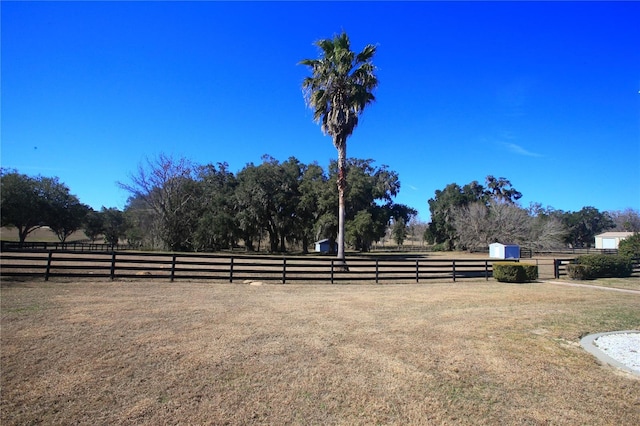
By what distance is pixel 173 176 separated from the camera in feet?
136

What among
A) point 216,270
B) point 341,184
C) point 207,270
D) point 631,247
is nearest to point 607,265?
point 631,247

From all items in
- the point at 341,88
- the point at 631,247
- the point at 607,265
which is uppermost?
the point at 341,88

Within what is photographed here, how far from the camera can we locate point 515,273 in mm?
16703

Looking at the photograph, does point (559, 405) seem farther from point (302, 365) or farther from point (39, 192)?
point (39, 192)

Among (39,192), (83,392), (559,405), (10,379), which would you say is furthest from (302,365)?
(39,192)

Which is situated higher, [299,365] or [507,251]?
[507,251]

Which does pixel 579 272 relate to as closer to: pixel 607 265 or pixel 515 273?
pixel 607 265

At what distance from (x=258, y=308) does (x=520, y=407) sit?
6.08m

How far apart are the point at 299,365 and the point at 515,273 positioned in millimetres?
15106

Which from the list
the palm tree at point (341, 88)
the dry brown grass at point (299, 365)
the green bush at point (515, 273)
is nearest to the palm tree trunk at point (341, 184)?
the palm tree at point (341, 88)

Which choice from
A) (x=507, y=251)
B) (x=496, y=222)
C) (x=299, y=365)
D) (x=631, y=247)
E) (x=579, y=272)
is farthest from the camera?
(x=496, y=222)

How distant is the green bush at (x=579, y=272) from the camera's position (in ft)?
59.8

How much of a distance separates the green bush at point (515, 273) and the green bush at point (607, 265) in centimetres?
379

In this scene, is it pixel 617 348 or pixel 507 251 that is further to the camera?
pixel 507 251
